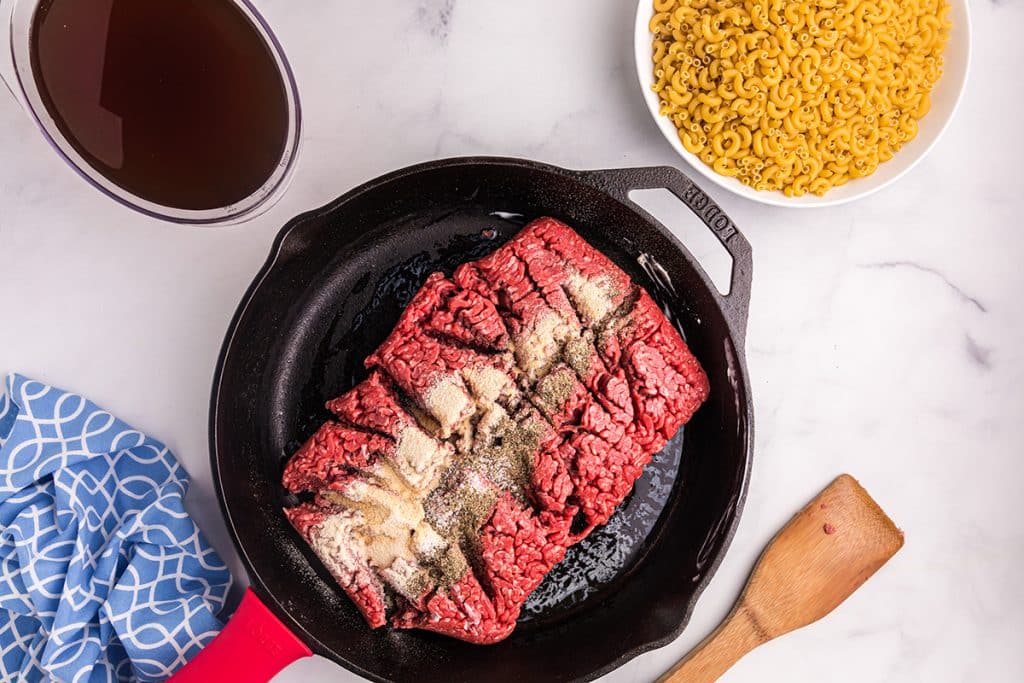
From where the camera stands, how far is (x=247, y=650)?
255cm

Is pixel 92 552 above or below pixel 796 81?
below

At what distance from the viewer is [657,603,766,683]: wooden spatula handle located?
2996mm

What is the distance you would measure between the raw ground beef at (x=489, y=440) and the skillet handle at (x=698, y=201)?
26 cm

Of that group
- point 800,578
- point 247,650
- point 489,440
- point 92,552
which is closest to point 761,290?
point 800,578

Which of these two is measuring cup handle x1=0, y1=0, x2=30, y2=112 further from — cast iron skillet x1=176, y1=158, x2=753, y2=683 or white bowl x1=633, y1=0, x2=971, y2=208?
white bowl x1=633, y1=0, x2=971, y2=208

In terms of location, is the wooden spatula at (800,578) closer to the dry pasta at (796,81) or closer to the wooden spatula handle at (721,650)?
the wooden spatula handle at (721,650)

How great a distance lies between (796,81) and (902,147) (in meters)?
0.49

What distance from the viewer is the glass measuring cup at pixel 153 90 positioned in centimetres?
254

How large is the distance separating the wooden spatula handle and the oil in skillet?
228 centimetres

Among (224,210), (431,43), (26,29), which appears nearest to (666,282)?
(431,43)

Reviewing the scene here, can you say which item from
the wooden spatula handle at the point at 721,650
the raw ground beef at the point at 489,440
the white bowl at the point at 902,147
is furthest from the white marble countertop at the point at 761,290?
the raw ground beef at the point at 489,440

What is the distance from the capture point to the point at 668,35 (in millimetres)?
2898

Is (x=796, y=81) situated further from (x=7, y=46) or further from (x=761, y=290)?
(x=7, y=46)

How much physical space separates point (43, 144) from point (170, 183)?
764mm
